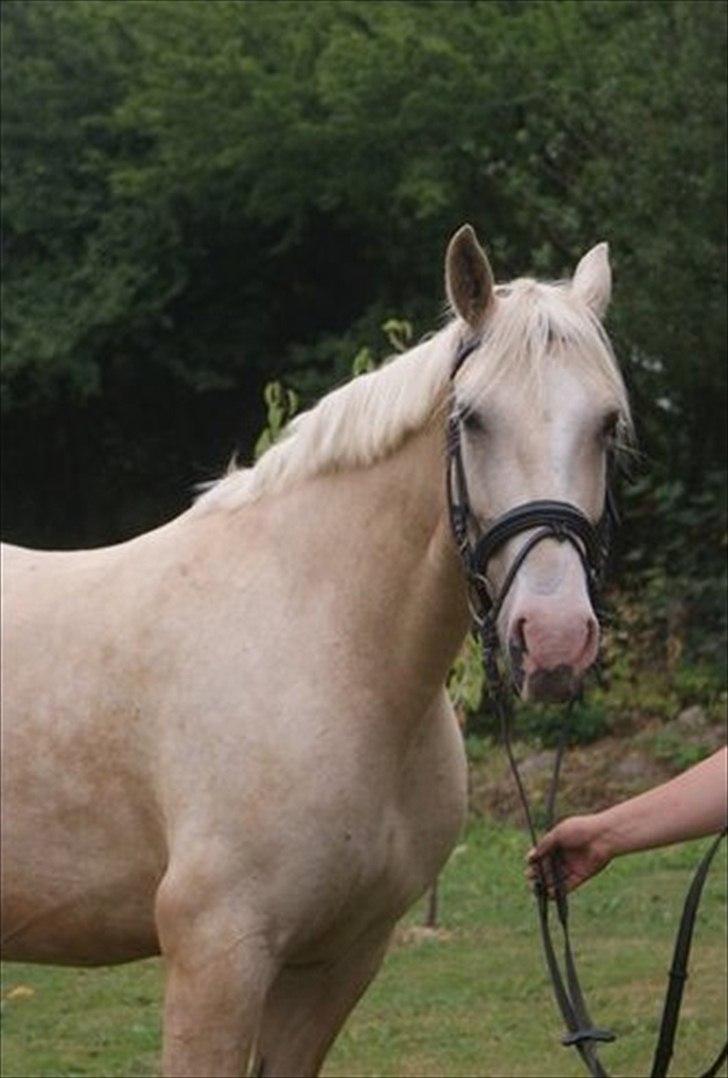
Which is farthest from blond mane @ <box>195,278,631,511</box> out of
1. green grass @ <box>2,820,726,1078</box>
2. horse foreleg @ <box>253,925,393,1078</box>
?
green grass @ <box>2,820,726,1078</box>

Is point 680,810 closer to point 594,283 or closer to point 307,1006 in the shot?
point 594,283

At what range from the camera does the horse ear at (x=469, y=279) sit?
394 centimetres

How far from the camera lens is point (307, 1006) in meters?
4.37

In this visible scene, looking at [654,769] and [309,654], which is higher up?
[654,769]

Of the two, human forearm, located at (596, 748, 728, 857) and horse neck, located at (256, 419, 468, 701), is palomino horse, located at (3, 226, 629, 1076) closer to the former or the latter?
horse neck, located at (256, 419, 468, 701)

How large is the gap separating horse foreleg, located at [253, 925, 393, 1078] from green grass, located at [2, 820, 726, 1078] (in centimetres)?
283

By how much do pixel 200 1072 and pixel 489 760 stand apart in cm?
989

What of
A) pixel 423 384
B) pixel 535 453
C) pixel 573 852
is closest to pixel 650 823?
pixel 573 852

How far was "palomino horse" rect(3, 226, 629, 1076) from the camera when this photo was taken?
3955mm

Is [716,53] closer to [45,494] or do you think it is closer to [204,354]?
[204,354]

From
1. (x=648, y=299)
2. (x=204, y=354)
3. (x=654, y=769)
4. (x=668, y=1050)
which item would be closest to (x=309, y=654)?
(x=668, y=1050)

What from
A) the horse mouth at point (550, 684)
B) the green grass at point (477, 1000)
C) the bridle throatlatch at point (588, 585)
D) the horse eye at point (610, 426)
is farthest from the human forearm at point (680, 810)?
the green grass at point (477, 1000)

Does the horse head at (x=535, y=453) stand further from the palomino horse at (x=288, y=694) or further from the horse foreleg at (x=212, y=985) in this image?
the horse foreleg at (x=212, y=985)

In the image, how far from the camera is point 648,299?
1527cm
